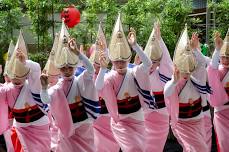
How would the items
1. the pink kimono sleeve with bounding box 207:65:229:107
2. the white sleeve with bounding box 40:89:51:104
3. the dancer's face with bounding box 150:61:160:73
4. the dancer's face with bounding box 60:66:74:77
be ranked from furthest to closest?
the dancer's face with bounding box 150:61:160:73 → the pink kimono sleeve with bounding box 207:65:229:107 → the dancer's face with bounding box 60:66:74:77 → the white sleeve with bounding box 40:89:51:104

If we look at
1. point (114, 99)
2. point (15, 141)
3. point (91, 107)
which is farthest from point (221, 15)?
point (15, 141)

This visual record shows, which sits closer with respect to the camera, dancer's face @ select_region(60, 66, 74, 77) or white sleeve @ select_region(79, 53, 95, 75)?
white sleeve @ select_region(79, 53, 95, 75)

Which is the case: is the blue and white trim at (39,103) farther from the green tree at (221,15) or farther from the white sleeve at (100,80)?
the green tree at (221,15)

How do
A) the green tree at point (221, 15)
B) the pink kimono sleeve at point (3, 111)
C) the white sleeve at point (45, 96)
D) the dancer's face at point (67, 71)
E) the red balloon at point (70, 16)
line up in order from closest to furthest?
the white sleeve at point (45, 96), the dancer's face at point (67, 71), the pink kimono sleeve at point (3, 111), the red balloon at point (70, 16), the green tree at point (221, 15)

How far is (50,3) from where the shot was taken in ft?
34.5

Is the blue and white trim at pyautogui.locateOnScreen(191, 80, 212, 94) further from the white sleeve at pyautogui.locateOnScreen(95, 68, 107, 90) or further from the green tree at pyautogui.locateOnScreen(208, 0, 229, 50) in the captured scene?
the green tree at pyautogui.locateOnScreen(208, 0, 229, 50)

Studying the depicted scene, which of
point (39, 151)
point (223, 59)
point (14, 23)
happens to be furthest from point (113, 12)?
point (39, 151)

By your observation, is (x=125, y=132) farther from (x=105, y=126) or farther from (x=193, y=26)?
(x=193, y=26)

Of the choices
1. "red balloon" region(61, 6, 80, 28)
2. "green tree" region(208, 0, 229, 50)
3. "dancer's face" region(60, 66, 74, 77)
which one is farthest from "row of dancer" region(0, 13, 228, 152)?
"green tree" region(208, 0, 229, 50)

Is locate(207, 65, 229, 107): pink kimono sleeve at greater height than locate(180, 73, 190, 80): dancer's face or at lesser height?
lesser

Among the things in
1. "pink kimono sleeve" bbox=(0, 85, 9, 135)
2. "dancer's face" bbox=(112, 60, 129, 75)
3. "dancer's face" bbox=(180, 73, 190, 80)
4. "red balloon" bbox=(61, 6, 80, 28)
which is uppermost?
"red balloon" bbox=(61, 6, 80, 28)

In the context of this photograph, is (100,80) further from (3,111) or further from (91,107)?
(3,111)

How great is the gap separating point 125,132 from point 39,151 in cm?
108

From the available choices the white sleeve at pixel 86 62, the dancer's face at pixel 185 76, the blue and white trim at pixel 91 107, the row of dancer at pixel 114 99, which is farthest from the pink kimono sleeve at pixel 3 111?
the dancer's face at pixel 185 76
